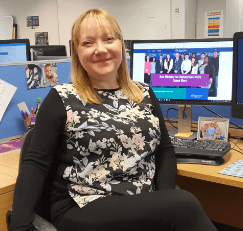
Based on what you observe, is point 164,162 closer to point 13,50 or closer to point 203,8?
point 13,50

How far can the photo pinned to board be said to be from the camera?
1.70m

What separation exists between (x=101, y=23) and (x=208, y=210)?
1284mm

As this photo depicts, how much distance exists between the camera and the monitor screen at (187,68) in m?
1.60

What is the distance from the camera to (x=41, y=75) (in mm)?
1742

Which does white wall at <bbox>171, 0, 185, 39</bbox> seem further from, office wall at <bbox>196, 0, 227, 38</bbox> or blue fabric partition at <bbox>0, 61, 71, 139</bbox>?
blue fabric partition at <bbox>0, 61, 71, 139</bbox>

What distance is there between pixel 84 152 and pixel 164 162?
0.35 m

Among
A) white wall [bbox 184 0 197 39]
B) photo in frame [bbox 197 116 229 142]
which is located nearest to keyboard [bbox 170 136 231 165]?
photo in frame [bbox 197 116 229 142]

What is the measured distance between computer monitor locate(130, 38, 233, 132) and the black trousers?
0.77m

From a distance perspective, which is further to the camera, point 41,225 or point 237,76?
point 237,76

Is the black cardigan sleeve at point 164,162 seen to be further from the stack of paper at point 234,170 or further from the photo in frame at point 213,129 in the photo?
the photo in frame at point 213,129

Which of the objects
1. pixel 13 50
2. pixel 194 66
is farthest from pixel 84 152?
pixel 13 50

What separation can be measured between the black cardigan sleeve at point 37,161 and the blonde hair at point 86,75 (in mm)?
116

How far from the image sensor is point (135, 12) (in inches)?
187

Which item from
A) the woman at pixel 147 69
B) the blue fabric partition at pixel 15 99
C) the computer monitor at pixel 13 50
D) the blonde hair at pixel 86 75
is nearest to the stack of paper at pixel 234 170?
the blonde hair at pixel 86 75
